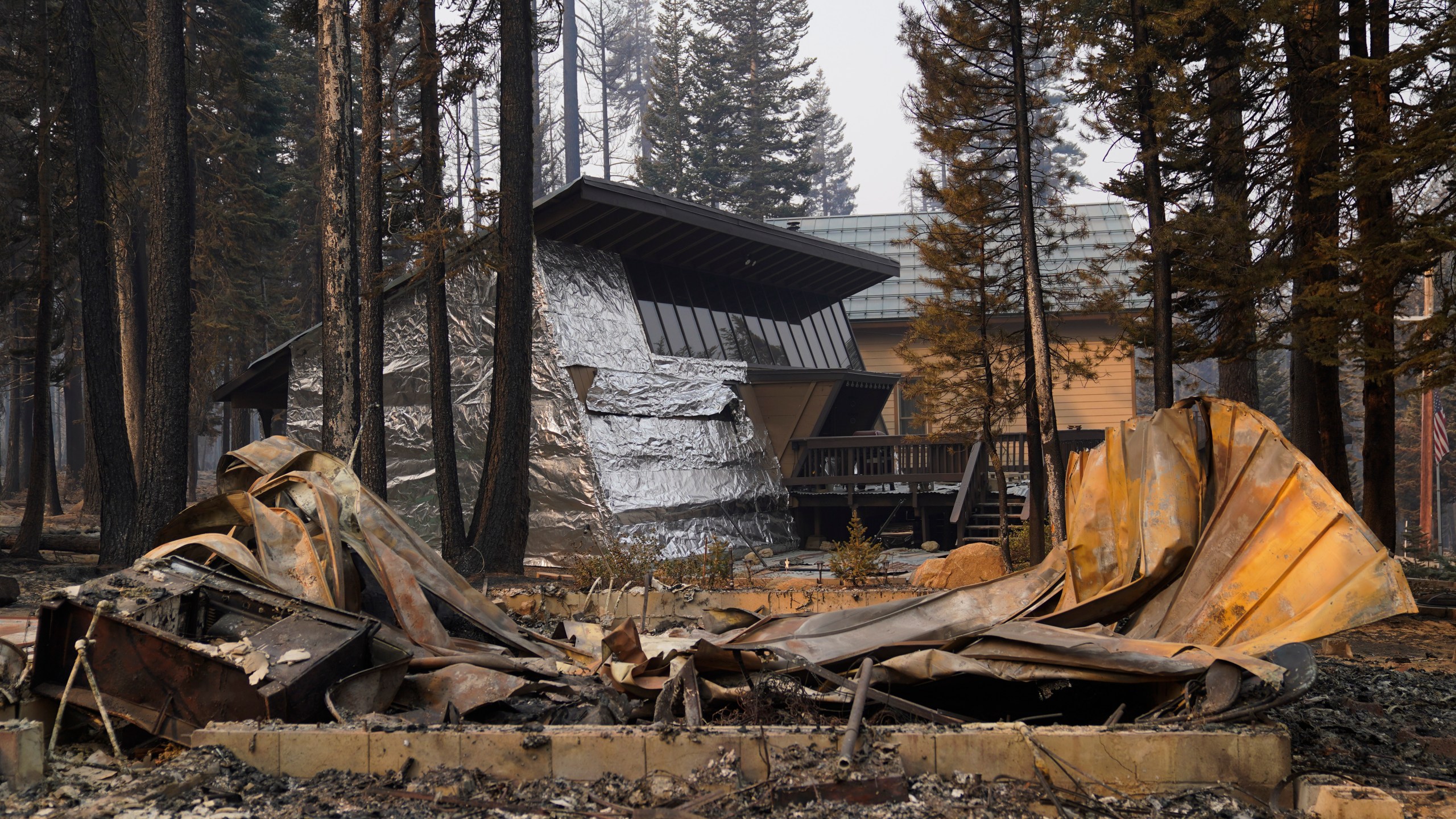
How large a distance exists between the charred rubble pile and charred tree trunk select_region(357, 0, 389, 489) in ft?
22.4

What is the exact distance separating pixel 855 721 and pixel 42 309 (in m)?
17.5

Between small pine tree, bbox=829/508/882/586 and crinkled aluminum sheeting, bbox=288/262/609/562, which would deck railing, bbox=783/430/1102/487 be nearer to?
crinkled aluminum sheeting, bbox=288/262/609/562

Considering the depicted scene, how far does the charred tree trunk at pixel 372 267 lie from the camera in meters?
13.4

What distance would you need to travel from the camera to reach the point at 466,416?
18.8m

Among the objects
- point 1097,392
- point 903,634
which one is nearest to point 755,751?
point 903,634

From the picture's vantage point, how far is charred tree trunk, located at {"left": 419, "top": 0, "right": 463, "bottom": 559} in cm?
1499

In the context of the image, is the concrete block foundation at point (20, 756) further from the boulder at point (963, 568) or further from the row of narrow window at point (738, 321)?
the row of narrow window at point (738, 321)

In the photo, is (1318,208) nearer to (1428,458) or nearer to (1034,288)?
(1034,288)

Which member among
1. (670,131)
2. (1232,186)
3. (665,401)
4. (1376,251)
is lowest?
(665,401)

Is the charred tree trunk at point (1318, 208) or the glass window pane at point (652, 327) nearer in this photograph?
the charred tree trunk at point (1318, 208)

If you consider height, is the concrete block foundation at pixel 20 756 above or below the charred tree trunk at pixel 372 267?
below

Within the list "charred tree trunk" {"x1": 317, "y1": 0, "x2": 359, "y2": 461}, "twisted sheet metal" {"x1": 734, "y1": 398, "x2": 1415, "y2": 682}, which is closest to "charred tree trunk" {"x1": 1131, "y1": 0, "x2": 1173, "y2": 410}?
"twisted sheet metal" {"x1": 734, "y1": 398, "x2": 1415, "y2": 682}

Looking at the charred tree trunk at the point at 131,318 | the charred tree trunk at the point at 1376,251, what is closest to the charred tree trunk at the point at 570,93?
the charred tree trunk at the point at 131,318

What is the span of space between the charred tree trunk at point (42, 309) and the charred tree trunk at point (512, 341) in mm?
7409
